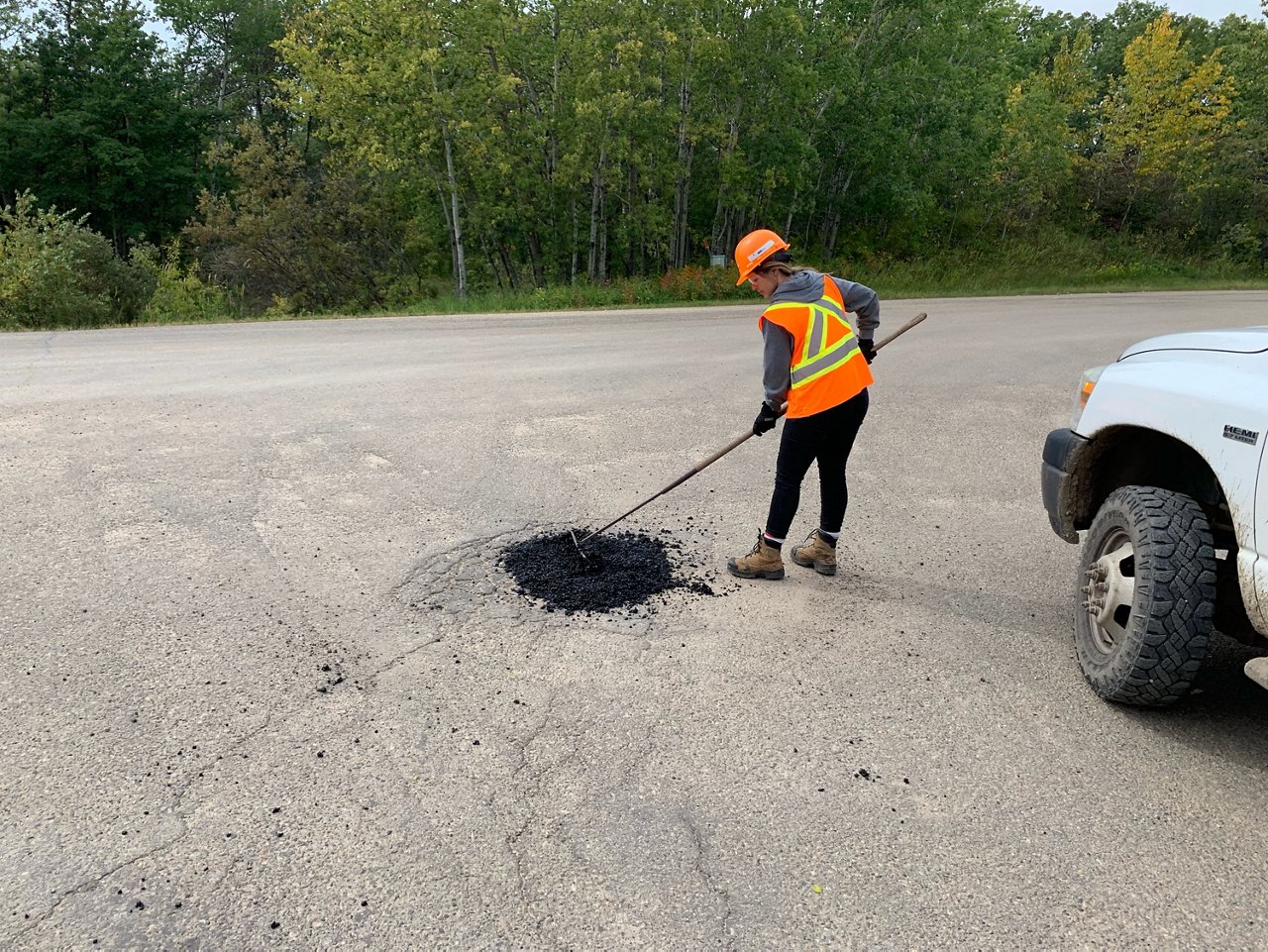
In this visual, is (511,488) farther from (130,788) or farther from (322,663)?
(130,788)

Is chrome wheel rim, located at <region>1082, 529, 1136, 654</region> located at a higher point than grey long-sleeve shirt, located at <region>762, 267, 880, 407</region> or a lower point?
lower

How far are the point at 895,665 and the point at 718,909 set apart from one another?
1575 mm

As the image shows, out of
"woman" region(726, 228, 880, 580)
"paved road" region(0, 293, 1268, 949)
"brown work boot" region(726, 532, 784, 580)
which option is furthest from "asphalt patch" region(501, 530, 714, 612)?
"woman" region(726, 228, 880, 580)

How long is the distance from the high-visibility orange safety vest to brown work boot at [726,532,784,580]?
0.73 metres

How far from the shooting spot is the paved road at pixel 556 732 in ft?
7.26

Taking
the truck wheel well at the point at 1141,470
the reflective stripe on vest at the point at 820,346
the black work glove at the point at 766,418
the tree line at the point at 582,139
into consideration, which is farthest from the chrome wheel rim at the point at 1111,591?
the tree line at the point at 582,139

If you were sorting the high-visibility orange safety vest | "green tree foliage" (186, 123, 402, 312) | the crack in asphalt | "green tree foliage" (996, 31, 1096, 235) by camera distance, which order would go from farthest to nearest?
"green tree foliage" (996, 31, 1096, 235) → "green tree foliage" (186, 123, 402, 312) → the high-visibility orange safety vest → the crack in asphalt

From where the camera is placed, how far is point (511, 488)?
18.3 ft

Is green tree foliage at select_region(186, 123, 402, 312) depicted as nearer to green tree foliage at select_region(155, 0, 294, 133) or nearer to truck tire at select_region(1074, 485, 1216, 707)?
green tree foliage at select_region(155, 0, 294, 133)

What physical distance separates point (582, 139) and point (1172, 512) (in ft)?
63.0

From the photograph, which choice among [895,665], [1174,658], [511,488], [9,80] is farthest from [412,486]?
[9,80]

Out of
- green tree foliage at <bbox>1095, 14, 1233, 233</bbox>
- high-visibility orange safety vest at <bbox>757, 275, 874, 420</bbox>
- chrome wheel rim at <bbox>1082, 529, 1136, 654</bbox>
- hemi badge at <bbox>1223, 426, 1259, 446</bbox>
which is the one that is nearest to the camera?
hemi badge at <bbox>1223, 426, 1259, 446</bbox>

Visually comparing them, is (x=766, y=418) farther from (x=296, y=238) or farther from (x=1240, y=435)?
(x=296, y=238)

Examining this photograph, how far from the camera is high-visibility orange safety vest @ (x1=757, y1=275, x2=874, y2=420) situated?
3975 mm
